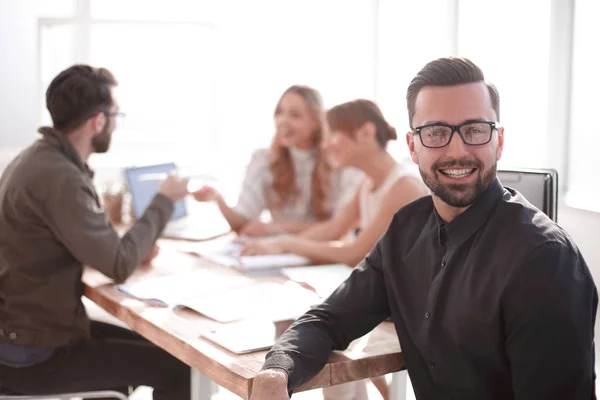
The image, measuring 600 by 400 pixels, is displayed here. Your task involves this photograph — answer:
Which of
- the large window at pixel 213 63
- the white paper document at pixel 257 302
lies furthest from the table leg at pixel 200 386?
the large window at pixel 213 63

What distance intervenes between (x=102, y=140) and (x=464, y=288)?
1.36 metres

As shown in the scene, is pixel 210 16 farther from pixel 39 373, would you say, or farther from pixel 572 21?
pixel 39 373

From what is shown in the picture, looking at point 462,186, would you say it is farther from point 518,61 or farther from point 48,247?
point 518,61

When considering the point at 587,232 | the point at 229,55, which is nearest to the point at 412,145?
the point at 587,232

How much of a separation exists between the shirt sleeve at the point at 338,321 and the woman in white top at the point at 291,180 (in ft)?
4.68

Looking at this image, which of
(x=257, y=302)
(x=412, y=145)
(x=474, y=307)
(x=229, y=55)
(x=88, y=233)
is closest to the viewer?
(x=474, y=307)

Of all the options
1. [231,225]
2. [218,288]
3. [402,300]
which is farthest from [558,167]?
[402,300]

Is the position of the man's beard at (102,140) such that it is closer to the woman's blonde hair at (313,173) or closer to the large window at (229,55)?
the woman's blonde hair at (313,173)

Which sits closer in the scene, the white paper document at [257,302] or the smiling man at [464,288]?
the smiling man at [464,288]

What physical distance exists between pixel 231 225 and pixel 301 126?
501mm

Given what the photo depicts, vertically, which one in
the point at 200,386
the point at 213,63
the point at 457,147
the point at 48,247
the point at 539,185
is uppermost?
the point at 213,63

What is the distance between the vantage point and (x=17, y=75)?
4.88 meters

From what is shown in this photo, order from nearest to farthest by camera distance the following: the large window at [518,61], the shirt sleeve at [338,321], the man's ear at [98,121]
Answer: the shirt sleeve at [338,321]
the man's ear at [98,121]
the large window at [518,61]

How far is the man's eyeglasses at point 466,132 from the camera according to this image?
1364mm
